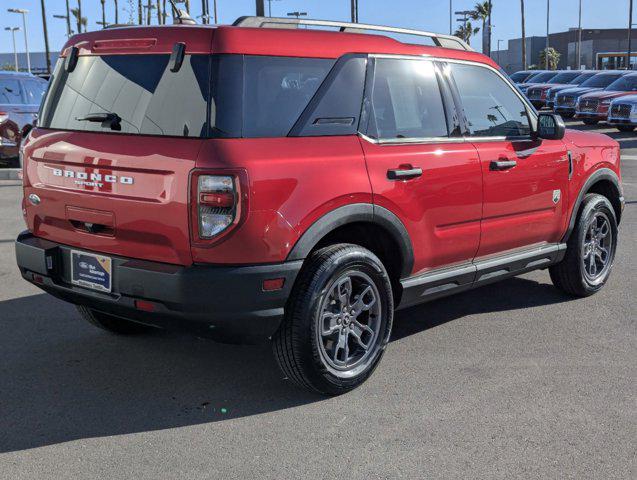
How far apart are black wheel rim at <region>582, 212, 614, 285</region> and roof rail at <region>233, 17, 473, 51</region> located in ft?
6.37

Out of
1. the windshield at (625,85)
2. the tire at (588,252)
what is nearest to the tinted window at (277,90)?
the tire at (588,252)

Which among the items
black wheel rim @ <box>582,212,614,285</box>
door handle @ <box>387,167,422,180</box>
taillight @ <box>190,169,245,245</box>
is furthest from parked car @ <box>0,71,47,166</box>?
taillight @ <box>190,169,245,245</box>

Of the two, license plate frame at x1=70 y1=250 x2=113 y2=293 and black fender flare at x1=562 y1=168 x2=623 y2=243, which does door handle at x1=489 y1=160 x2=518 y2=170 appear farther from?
license plate frame at x1=70 y1=250 x2=113 y2=293

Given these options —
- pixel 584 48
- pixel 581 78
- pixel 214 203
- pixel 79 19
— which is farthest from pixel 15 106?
pixel 584 48

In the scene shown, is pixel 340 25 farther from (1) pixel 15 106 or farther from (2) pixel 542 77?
(2) pixel 542 77

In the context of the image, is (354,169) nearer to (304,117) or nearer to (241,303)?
(304,117)

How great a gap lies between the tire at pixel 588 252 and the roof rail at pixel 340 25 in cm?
173

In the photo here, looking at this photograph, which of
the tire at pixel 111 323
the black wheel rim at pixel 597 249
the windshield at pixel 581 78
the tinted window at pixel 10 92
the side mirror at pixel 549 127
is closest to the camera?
the tire at pixel 111 323

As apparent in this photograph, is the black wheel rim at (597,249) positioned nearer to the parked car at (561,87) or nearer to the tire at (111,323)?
the tire at (111,323)

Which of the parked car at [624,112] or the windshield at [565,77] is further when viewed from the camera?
the windshield at [565,77]

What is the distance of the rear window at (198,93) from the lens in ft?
11.6

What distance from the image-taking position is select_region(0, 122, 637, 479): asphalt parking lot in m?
3.28

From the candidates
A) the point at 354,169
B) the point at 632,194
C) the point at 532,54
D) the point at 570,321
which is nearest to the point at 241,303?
the point at 354,169

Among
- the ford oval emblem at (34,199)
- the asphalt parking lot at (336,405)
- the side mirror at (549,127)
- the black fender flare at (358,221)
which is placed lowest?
the asphalt parking lot at (336,405)
